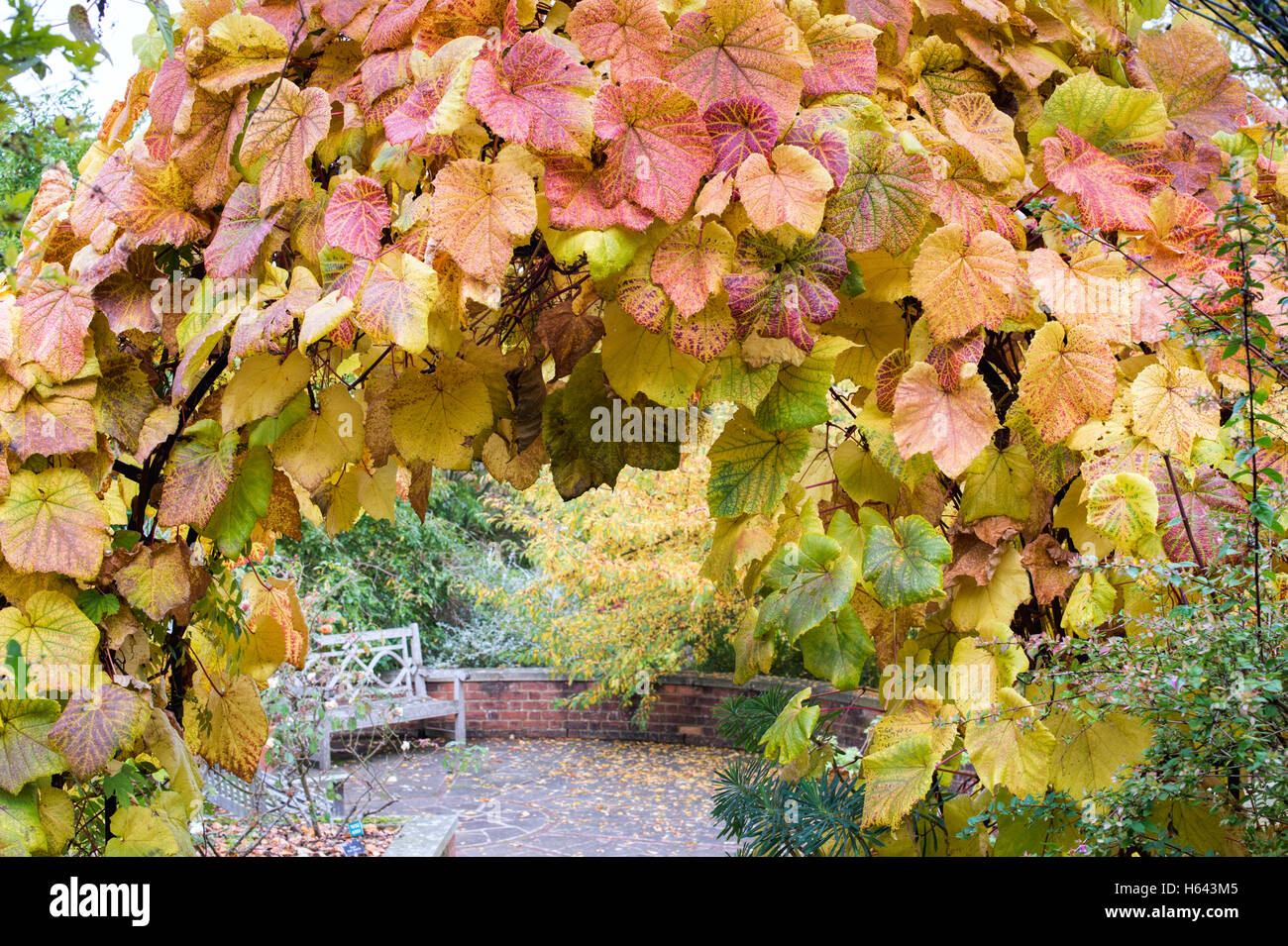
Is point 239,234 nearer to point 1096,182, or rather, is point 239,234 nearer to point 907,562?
point 907,562

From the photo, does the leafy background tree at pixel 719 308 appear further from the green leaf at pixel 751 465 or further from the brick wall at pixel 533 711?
the brick wall at pixel 533 711

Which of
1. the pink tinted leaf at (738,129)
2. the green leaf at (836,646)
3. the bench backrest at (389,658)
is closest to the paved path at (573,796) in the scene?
the bench backrest at (389,658)

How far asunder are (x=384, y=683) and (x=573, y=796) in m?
2.04

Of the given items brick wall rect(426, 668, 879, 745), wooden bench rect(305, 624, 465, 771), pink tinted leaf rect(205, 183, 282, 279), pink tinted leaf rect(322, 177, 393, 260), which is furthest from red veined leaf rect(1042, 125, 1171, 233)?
brick wall rect(426, 668, 879, 745)

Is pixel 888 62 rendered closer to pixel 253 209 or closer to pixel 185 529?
pixel 253 209

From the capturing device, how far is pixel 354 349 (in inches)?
54.7

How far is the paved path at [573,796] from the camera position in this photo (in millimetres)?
5234

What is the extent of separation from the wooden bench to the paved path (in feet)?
1.16

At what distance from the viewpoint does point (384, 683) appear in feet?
24.6

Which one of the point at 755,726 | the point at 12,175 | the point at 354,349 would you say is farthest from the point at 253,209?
the point at 12,175

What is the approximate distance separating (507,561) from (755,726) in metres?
8.62

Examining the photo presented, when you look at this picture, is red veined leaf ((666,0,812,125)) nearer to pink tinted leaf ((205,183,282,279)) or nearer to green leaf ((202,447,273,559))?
pink tinted leaf ((205,183,282,279))

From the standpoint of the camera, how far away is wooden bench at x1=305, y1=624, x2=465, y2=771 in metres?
5.48

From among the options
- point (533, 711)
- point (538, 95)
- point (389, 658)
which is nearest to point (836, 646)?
point (538, 95)
